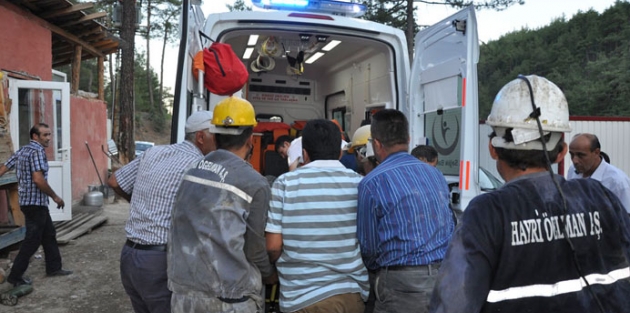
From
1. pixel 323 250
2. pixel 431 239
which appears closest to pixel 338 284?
pixel 323 250

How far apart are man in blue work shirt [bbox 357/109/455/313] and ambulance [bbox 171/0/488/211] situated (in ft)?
4.56

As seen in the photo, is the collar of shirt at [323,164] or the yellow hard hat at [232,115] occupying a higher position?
the yellow hard hat at [232,115]

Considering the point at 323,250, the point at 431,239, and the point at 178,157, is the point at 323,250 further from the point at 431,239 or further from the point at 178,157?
the point at 178,157

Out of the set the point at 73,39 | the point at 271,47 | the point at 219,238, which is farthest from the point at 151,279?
the point at 73,39

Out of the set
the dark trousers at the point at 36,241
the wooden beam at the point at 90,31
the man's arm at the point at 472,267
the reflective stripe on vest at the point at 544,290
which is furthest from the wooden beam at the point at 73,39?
the reflective stripe on vest at the point at 544,290

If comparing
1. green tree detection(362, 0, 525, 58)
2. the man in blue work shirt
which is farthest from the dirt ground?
green tree detection(362, 0, 525, 58)

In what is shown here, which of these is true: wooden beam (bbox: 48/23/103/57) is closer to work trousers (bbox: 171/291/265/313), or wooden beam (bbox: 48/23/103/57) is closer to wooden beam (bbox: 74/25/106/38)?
wooden beam (bbox: 74/25/106/38)

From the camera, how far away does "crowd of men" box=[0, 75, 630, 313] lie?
4.94ft

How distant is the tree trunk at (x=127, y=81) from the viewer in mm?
12672

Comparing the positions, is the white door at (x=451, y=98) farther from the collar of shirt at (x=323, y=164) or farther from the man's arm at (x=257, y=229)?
the man's arm at (x=257, y=229)

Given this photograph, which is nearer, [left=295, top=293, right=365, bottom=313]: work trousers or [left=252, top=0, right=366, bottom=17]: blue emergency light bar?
[left=295, top=293, right=365, bottom=313]: work trousers

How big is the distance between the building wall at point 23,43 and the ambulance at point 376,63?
4078mm

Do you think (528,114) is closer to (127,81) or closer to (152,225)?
(152,225)

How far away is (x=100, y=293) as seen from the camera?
5453 millimetres
